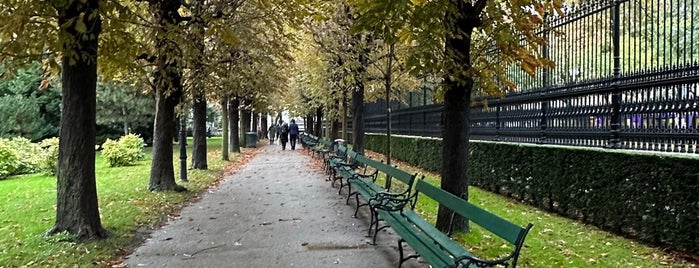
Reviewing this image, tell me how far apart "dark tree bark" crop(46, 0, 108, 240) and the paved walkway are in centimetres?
88

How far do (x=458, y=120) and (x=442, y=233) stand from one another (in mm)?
2060

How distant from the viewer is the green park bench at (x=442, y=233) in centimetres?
384

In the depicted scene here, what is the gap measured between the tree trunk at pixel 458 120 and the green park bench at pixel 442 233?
612 mm

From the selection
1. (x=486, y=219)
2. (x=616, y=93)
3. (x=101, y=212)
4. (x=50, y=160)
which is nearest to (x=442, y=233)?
(x=486, y=219)

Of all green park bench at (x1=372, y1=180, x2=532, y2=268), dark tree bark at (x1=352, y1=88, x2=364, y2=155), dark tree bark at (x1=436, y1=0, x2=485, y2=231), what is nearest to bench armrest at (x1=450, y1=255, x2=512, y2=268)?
green park bench at (x1=372, y1=180, x2=532, y2=268)

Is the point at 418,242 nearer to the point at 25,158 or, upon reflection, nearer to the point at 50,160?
the point at 50,160

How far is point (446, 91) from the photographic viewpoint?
275 inches

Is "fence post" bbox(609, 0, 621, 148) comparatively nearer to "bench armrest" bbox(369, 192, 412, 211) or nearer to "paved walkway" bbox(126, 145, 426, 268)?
"bench armrest" bbox(369, 192, 412, 211)

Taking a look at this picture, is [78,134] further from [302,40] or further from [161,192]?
[302,40]

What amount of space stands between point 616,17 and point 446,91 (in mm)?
3205

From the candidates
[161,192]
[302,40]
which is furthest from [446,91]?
[302,40]

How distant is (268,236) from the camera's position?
7.49 m

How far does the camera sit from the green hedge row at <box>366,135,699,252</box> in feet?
20.7

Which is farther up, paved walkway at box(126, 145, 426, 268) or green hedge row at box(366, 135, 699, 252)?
green hedge row at box(366, 135, 699, 252)
